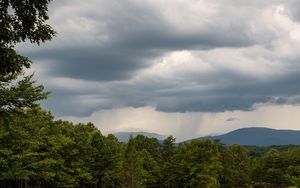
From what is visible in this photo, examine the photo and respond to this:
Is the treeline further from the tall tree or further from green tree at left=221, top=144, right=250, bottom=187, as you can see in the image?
the tall tree

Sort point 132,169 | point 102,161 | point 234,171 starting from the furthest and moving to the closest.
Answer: point 234,171, point 132,169, point 102,161

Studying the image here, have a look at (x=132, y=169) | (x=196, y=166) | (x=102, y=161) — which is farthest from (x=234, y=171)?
(x=102, y=161)

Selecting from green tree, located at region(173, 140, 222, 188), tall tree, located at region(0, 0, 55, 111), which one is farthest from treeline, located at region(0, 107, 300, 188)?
tall tree, located at region(0, 0, 55, 111)

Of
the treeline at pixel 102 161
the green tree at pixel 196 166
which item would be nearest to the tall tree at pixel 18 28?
the treeline at pixel 102 161

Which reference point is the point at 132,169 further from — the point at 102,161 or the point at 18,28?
the point at 18,28

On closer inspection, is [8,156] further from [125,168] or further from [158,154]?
[158,154]

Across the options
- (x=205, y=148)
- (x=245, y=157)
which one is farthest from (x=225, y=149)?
(x=205, y=148)

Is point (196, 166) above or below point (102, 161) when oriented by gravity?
below

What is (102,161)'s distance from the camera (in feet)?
277

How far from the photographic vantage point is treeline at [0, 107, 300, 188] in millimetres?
49938

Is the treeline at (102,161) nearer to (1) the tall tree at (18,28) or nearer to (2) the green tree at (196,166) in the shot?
(2) the green tree at (196,166)

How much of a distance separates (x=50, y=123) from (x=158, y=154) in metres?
63.7

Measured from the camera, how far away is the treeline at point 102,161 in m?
49.9

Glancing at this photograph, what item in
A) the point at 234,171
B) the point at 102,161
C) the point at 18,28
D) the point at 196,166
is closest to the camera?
the point at 18,28
